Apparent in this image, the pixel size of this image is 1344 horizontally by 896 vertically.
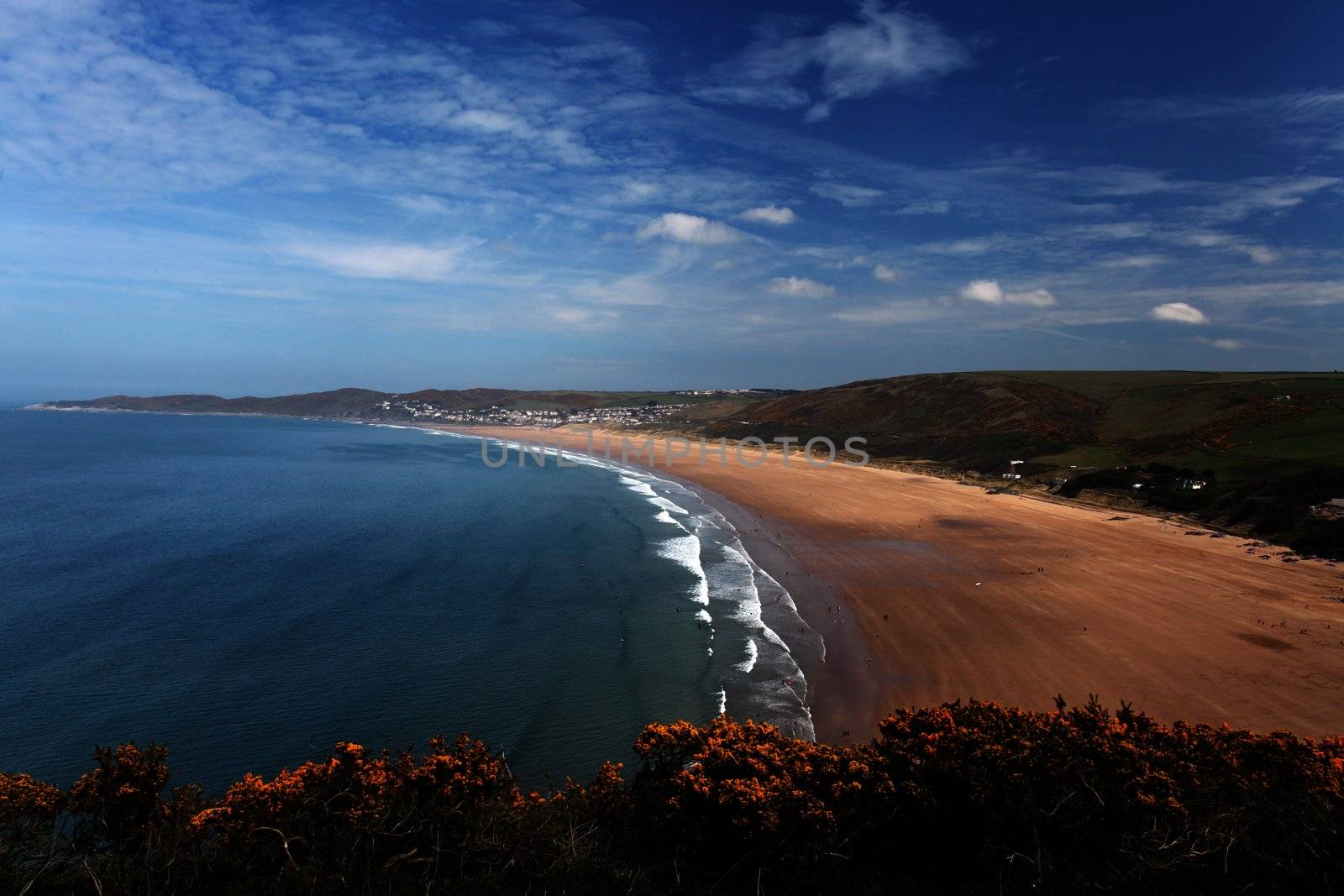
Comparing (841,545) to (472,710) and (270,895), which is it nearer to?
(472,710)

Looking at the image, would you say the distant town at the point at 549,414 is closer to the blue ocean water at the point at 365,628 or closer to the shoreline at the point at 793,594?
the shoreline at the point at 793,594

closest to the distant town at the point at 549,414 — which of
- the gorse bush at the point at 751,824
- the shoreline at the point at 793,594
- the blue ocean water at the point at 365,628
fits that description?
the shoreline at the point at 793,594

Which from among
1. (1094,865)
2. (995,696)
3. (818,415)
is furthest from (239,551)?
(818,415)

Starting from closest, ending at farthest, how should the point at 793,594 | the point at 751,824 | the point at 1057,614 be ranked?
the point at 751,824
the point at 1057,614
the point at 793,594

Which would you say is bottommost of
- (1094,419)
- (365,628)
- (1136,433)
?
(365,628)

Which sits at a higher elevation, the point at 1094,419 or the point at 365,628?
the point at 1094,419

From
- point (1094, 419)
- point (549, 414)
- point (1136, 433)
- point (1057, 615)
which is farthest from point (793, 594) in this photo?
point (549, 414)

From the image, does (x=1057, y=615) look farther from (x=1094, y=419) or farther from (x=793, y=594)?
(x=1094, y=419)

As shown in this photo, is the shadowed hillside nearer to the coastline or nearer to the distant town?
the coastline
